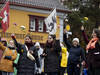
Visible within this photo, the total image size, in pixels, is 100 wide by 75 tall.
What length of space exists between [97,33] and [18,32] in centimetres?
1584

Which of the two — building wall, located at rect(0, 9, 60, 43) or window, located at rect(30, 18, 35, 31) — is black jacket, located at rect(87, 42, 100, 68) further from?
window, located at rect(30, 18, 35, 31)

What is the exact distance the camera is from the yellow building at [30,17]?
24859mm

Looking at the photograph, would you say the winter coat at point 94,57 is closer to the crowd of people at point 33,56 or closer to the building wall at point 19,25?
the crowd of people at point 33,56

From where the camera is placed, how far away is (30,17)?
86.2ft

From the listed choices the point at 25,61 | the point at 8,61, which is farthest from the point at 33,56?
the point at 8,61

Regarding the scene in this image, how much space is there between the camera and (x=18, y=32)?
82.1ft

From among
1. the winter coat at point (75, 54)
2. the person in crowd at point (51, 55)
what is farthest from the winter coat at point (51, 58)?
the winter coat at point (75, 54)

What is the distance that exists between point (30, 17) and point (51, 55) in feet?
51.0

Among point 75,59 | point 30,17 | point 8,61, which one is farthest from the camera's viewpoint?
point 30,17

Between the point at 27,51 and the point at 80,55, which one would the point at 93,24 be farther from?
the point at 27,51

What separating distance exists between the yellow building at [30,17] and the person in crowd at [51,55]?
44.3 ft

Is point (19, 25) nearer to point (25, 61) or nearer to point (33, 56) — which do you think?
point (33, 56)

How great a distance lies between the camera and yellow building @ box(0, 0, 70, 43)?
2486 cm

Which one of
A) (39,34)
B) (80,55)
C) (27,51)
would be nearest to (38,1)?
(39,34)
